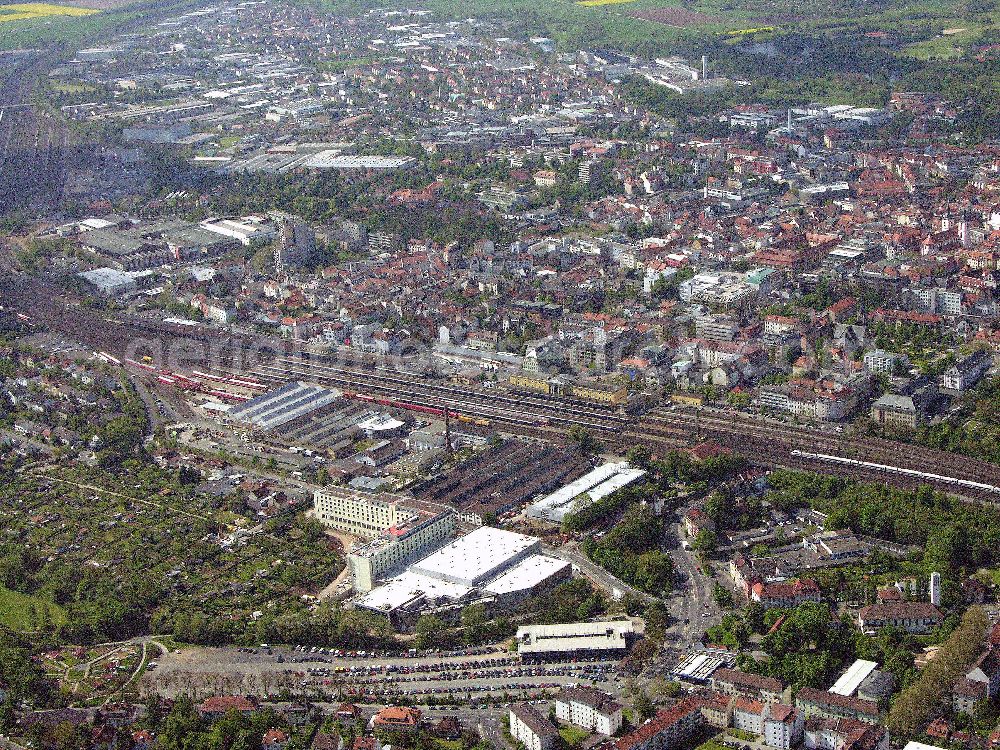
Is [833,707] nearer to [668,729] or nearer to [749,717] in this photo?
[749,717]

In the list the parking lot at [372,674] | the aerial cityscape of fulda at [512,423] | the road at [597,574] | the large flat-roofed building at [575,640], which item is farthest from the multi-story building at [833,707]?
the road at [597,574]

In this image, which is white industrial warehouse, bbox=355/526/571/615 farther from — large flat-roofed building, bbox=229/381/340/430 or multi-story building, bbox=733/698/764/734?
large flat-roofed building, bbox=229/381/340/430

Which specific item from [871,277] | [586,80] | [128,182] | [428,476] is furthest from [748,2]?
[428,476]

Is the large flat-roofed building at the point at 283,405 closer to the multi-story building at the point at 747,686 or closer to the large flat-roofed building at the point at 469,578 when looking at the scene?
the large flat-roofed building at the point at 469,578

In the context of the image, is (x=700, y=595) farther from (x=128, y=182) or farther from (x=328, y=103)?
(x=328, y=103)

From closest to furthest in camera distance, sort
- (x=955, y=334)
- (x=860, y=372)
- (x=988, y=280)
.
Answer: (x=860, y=372) → (x=955, y=334) → (x=988, y=280)

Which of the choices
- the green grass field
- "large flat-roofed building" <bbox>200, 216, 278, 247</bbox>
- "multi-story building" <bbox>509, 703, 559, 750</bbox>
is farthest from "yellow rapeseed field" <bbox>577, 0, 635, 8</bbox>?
"multi-story building" <bbox>509, 703, 559, 750</bbox>
